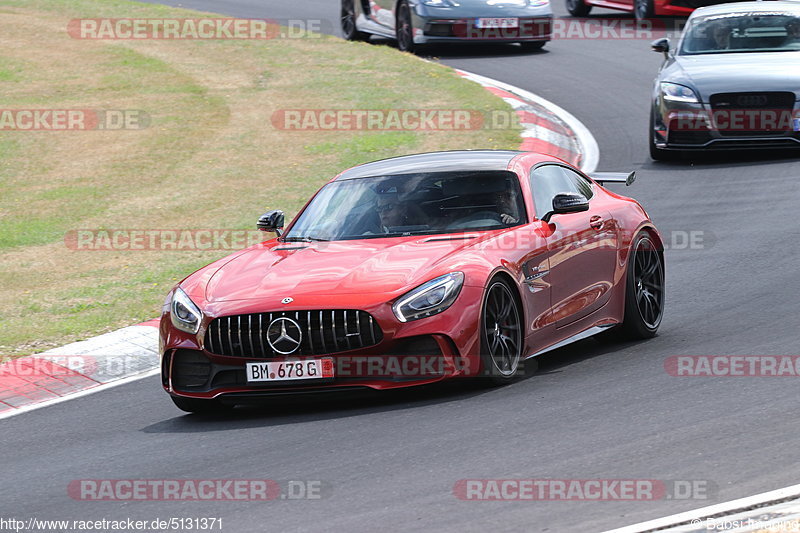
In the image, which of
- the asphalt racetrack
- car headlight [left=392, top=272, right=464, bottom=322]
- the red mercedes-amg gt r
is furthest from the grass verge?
car headlight [left=392, top=272, right=464, bottom=322]

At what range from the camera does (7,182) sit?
1772cm

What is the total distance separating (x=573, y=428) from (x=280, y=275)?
2075mm

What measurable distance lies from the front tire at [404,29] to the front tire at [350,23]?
1533 millimetres

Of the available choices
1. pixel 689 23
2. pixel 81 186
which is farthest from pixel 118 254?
pixel 689 23

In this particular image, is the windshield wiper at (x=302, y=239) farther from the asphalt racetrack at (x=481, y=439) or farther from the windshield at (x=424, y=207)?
the asphalt racetrack at (x=481, y=439)

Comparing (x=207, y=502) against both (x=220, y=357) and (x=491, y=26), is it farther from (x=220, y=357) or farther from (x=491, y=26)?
(x=491, y=26)

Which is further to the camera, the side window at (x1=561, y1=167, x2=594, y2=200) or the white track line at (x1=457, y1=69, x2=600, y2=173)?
the white track line at (x1=457, y1=69, x2=600, y2=173)

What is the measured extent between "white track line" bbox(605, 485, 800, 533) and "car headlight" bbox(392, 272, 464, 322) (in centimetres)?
245

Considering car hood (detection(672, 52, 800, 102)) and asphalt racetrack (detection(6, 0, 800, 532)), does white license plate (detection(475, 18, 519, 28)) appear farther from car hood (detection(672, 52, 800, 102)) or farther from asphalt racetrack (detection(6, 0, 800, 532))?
asphalt racetrack (detection(6, 0, 800, 532))

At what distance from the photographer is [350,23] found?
88.1ft

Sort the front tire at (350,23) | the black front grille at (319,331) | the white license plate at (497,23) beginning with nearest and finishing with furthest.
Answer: the black front grille at (319,331)
the white license plate at (497,23)
the front tire at (350,23)

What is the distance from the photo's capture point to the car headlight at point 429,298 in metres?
7.98

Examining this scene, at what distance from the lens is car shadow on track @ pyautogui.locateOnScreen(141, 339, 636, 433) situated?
8.12m

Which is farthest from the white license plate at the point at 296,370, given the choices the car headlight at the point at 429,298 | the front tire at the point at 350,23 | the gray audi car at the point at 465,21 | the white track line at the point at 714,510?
the front tire at the point at 350,23
